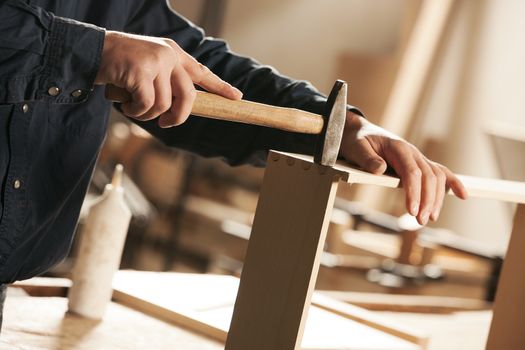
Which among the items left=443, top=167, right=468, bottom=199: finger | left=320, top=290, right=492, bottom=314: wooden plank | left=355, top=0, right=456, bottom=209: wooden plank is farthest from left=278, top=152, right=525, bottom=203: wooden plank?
left=355, top=0, right=456, bottom=209: wooden plank

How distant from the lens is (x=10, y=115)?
144 centimetres

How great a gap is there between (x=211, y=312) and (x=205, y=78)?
0.84 m

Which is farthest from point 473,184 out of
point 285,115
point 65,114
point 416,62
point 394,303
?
point 416,62

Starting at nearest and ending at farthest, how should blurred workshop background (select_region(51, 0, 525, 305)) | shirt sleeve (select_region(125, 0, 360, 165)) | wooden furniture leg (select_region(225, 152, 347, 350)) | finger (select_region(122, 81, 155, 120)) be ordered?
finger (select_region(122, 81, 155, 120)), wooden furniture leg (select_region(225, 152, 347, 350)), shirt sleeve (select_region(125, 0, 360, 165)), blurred workshop background (select_region(51, 0, 525, 305))

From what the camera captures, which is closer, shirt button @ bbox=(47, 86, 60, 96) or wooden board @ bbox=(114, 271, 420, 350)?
shirt button @ bbox=(47, 86, 60, 96)

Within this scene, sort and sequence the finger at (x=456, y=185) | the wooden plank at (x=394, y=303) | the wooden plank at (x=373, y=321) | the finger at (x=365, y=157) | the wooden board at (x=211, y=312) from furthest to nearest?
1. the wooden plank at (x=394, y=303)
2. the wooden plank at (x=373, y=321)
3. the wooden board at (x=211, y=312)
4. the finger at (x=456, y=185)
5. the finger at (x=365, y=157)

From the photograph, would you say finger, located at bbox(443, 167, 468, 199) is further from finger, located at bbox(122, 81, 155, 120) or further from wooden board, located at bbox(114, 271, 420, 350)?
finger, located at bbox(122, 81, 155, 120)

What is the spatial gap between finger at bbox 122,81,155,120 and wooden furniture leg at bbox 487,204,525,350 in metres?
0.95

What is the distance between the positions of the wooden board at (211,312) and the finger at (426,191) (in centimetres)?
44

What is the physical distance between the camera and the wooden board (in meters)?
1.84

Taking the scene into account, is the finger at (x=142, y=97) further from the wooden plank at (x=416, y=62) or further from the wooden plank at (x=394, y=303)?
the wooden plank at (x=416, y=62)

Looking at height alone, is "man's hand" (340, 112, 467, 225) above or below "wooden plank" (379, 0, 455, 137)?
below

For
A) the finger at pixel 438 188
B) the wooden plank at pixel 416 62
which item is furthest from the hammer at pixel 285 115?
the wooden plank at pixel 416 62

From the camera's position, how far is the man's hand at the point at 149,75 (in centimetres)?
109
